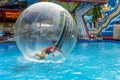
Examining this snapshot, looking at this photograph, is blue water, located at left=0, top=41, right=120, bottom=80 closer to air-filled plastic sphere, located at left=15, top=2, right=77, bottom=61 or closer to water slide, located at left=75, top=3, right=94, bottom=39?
air-filled plastic sphere, located at left=15, top=2, right=77, bottom=61

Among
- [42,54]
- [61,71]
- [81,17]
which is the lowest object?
[61,71]

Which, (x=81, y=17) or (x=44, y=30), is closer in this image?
(x=44, y=30)

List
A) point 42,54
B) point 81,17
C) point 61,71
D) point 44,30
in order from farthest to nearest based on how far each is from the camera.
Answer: point 81,17
point 42,54
point 44,30
point 61,71

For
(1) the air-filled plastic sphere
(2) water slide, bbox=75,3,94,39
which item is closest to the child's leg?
(1) the air-filled plastic sphere

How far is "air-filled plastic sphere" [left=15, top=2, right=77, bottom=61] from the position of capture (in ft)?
29.3

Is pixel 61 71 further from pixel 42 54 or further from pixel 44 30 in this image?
pixel 44 30

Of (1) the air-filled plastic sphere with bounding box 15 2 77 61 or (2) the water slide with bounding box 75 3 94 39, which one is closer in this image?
(1) the air-filled plastic sphere with bounding box 15 2 77 61

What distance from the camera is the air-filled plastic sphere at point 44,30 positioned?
892 cm

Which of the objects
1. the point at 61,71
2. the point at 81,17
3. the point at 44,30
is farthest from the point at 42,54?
the point at 81,17

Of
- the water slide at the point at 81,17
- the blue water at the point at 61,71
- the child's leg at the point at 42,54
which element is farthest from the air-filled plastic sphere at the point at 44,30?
the water slide at the point at 81,17

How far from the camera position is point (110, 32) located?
23766 millimetres

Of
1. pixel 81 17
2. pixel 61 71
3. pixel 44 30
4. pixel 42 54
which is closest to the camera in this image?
pixel 61 71

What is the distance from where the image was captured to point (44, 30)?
8.95 m

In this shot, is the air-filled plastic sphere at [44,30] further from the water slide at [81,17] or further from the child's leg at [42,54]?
the water slide at [81,17]
